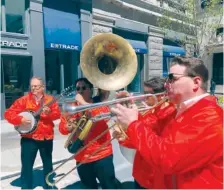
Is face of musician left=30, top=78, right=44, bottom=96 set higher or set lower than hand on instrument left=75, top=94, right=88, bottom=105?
higher

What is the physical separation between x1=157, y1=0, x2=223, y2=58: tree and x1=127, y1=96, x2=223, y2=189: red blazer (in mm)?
11383

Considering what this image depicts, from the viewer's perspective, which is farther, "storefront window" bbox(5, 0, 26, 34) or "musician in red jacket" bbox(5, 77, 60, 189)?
"storefront window" bbox(5, 0, 26, 34)

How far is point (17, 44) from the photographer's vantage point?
858 cm

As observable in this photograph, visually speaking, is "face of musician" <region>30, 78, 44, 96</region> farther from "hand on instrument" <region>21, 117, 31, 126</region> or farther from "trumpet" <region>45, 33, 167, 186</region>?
"trumpet" <region>45, 33, 167, 186</region>

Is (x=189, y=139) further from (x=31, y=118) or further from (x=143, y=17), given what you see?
(x=143, y=17)

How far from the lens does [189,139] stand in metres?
1.25

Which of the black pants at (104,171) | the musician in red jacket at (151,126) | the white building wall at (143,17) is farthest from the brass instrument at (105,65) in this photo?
the white building wall at (143,17)

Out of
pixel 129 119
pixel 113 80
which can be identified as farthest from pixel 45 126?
pixel 129 119

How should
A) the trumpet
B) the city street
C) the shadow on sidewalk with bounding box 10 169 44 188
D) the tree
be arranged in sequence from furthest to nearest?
the tree, the shadow on sidewalk with bounding box 10 169 44 188, the city street, the trumpet

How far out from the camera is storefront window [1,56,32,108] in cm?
866

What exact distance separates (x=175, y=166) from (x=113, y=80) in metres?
1.49

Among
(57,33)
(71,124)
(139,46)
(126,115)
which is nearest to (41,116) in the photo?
(71,124)

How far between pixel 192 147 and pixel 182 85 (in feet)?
1.35

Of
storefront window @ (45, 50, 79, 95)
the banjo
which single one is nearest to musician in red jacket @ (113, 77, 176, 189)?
the banjo
